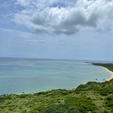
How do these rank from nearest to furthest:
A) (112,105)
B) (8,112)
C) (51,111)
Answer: (51,111)
(112,105)
(8,112)

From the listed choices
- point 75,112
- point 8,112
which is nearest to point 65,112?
point 75,112

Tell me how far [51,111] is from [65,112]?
4.17 feet

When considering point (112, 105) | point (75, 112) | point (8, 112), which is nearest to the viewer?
point (75, 112)

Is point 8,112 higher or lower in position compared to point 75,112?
lower

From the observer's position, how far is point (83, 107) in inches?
370

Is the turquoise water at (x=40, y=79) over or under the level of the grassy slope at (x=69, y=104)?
under

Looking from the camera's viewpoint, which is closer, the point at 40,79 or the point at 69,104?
the point at 69,104

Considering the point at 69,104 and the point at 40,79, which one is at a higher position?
the point at 69,104

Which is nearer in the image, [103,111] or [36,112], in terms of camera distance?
[103,111]

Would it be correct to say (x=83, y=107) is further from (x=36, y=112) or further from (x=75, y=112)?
(x=36, y=112)

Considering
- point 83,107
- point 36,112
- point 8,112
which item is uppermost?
point 83,107

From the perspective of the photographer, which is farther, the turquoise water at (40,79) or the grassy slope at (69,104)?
the turquoise water at (40,79)

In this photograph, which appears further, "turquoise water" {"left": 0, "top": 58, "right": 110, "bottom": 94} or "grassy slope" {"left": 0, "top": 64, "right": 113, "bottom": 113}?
"turquoise water" {"left": 0, "top": 58, "right": 110, "bottom": 94}

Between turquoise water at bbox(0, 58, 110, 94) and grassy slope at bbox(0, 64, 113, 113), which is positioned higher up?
grassy slope at bbox(0, 64, 113, 113)
